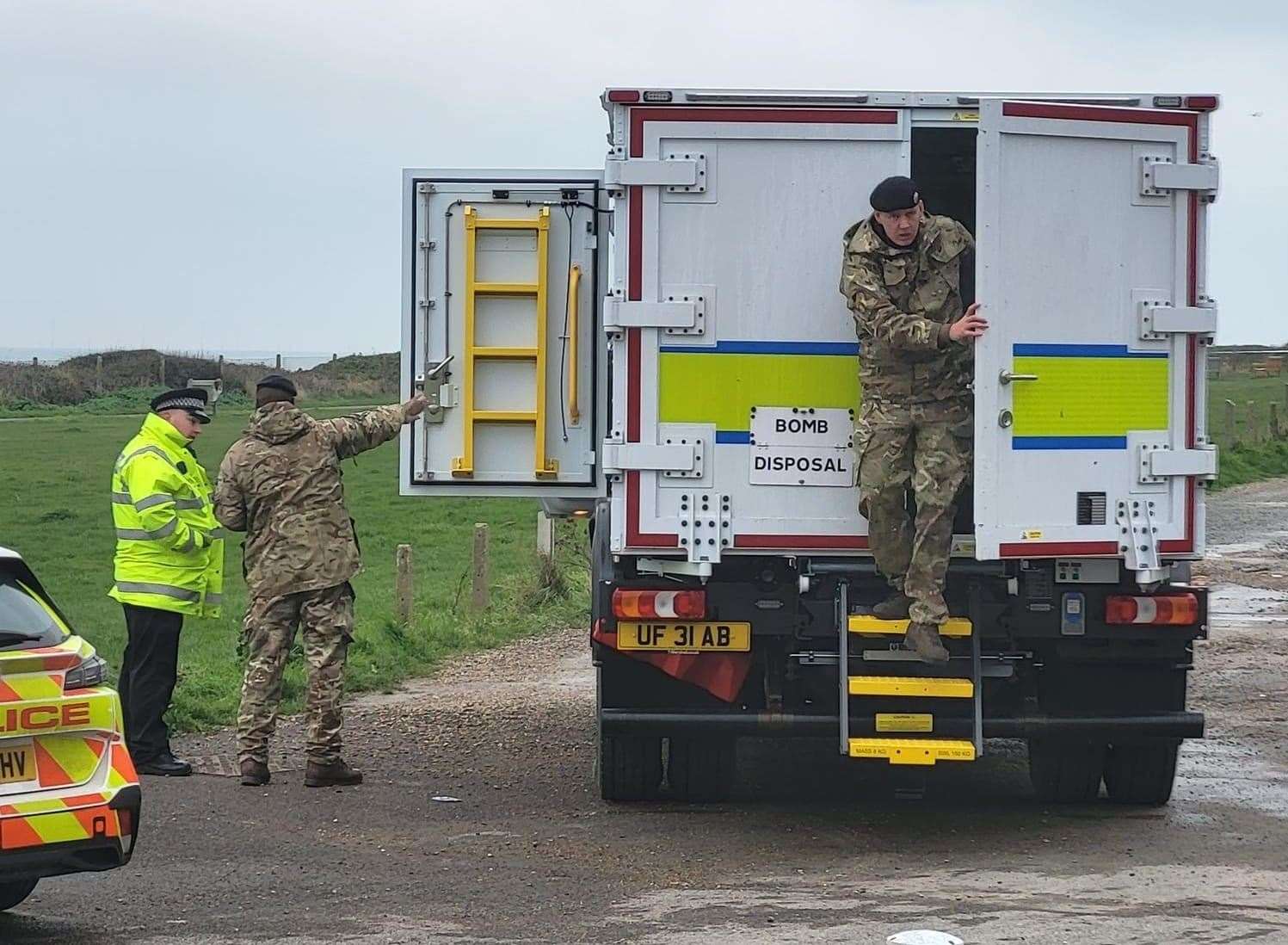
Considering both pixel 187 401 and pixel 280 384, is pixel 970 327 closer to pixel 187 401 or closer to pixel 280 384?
pixel 280 384

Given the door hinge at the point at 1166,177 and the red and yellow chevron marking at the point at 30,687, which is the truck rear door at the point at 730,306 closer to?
the door hinge at the point at 1166,177

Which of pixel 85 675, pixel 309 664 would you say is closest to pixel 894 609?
pixel 309 664

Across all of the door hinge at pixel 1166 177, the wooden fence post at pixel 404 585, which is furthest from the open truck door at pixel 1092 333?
the wooden fence post at pixel 404 585

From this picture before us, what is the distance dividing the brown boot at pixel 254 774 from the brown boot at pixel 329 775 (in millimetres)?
Result: 203

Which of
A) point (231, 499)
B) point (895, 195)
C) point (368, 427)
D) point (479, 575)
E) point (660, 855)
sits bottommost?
point (660, 855)

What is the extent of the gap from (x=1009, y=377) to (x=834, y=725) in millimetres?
1632

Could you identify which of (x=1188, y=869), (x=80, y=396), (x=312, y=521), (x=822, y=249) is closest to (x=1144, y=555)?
(x=1188, y=869)

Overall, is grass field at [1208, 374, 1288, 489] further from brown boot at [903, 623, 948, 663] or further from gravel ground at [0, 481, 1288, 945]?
brown boot at [903, 623, 948, 663]

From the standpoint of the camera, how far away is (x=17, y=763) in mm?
6191

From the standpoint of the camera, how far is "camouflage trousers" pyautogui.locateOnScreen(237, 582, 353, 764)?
9594mm

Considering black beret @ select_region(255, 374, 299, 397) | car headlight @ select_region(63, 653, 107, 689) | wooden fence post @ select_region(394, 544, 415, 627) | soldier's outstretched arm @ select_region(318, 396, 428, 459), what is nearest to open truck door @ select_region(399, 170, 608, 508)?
soldier's outstretched arm @ select_region(318, 396, 428, 459)

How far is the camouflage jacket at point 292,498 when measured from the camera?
9594mm

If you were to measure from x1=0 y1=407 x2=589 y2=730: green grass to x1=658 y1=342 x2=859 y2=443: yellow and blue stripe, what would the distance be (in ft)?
15.4

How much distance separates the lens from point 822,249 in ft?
27.1
